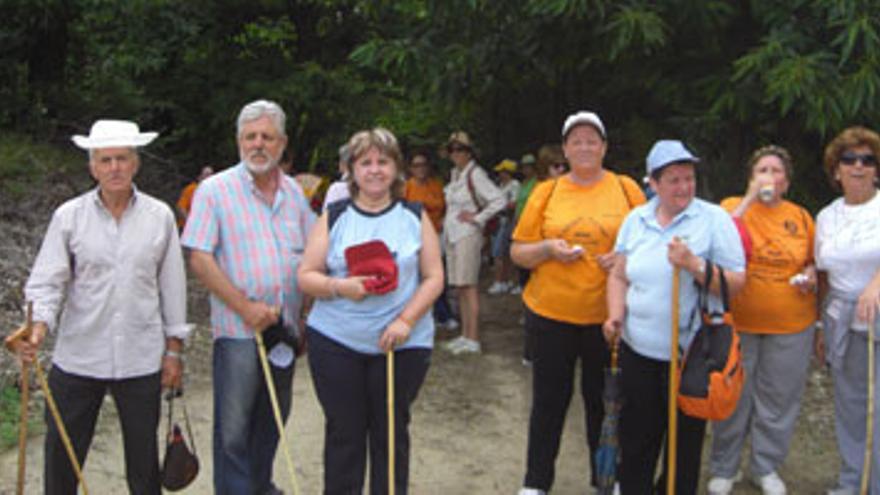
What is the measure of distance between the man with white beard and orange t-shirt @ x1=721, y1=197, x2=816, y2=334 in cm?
216

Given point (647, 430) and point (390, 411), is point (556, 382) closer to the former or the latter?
point (647, 430)

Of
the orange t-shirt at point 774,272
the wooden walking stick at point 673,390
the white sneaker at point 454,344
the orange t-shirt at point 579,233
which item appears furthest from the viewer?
the white sneaker at point 454,344

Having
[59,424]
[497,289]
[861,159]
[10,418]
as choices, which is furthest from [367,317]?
[497,289]

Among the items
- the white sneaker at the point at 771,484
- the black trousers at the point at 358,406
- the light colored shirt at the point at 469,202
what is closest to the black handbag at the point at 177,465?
the black trousers at the point at 358,406

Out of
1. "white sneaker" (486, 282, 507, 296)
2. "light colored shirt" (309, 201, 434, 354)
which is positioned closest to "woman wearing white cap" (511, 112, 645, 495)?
"light colored shirt" (309, 201, 434, 354)

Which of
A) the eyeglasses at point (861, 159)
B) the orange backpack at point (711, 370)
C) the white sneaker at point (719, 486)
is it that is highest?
the eyeglasses at point (861, 159)

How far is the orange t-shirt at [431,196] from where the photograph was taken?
7.91m

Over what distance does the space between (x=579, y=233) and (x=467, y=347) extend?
3.56m

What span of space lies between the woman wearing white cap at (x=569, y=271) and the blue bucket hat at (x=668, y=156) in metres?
0.43

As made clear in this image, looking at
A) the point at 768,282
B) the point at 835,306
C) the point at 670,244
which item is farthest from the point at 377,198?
the point at 835,306

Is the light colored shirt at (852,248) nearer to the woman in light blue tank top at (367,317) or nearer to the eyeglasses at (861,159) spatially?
the eyeglasses at (861,159)

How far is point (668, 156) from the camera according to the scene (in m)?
3.82

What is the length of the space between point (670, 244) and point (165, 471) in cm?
231

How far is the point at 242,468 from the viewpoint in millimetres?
4078
